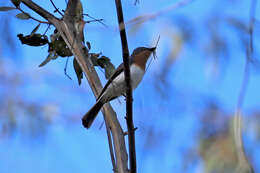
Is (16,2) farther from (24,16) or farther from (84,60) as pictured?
(84,60)

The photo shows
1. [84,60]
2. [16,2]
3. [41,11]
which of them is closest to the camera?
[84,60]

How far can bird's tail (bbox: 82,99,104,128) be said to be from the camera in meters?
1.73

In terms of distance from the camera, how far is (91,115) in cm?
178

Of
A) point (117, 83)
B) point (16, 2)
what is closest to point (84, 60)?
point (117, 83)

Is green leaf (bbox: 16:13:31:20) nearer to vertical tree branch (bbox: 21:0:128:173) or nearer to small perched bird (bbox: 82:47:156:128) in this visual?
vertical tree branch (bbox: 21:0:128:173)

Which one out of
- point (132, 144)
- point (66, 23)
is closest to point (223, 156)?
point (132, 144)

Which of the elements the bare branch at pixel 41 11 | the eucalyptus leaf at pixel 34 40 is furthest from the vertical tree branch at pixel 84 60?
the eucalyptus leaf at pixel 34 40

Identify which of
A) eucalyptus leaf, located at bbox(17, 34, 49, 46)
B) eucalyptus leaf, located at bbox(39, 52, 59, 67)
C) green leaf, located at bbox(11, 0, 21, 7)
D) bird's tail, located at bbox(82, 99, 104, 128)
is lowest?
bird's tail, located at bbox(82, 99, 104, 128)

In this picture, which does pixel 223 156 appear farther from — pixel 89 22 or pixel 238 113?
pixel 89 22

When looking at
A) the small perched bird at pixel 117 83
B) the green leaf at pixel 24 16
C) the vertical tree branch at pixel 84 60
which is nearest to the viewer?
the vertical tree branch at pixel 84 60

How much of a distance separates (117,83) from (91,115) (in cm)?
17

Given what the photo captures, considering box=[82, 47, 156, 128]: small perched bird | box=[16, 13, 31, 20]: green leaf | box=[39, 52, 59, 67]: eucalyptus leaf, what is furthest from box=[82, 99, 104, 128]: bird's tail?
box=[16, 13, 31, 20]: green leaf

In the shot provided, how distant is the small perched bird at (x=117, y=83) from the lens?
67.1 inches

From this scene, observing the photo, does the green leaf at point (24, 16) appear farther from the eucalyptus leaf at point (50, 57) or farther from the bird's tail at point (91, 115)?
the bird's tail at point (91, 115)
